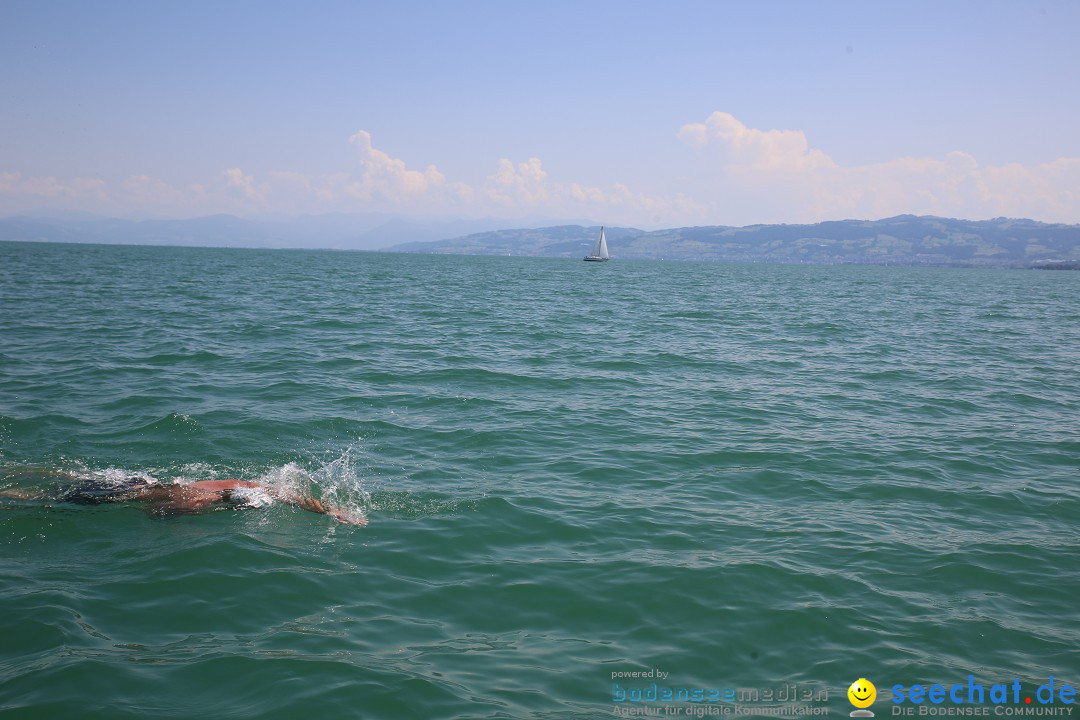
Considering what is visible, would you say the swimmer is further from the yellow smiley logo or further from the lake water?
the yellow smiley logo

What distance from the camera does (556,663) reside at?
22.0 feet

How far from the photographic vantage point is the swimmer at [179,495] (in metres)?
9.98

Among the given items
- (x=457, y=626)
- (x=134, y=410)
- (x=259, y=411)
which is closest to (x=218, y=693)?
(x=457, y=626)

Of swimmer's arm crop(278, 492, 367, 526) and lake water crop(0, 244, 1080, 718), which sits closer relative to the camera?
lake water crop(0, 244, 1080, 718)

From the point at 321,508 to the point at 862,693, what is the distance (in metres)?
7.70

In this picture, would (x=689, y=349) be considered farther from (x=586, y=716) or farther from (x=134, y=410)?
(x=586, y=716)

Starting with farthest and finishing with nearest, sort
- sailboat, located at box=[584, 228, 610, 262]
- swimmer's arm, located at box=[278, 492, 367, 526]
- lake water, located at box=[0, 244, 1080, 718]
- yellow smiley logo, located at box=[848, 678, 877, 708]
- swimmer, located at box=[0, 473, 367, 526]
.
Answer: sailboat, located at box=[584, 228, 610, 262]
swimmer's arm, located at box=[278, 492, 367, 526]
swimmer, located at box=[0, 473, 367, 526]
lake water, located at box=[0, 244, 1080, 718]
yellow smiley logo, located at box=[848, 678, 877, 708]

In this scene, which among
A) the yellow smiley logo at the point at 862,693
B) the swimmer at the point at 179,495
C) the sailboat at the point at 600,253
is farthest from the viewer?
the sailboat at the point at 600,253

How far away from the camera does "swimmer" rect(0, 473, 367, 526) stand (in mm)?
9984

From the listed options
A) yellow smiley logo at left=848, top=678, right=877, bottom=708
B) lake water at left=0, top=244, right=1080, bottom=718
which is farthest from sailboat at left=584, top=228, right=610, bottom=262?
yellow smiley logo at left=848, top=678, right=877, bottom=708

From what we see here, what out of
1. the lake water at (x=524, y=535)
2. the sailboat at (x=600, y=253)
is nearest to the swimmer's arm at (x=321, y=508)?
the lake water at (x=524, y=535)

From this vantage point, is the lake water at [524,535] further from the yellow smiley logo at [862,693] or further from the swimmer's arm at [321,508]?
the swimmer's arm at [321,508]

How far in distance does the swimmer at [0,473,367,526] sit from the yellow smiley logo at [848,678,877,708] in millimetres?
A: 6729

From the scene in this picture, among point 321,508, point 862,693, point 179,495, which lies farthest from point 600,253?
point 862,693
